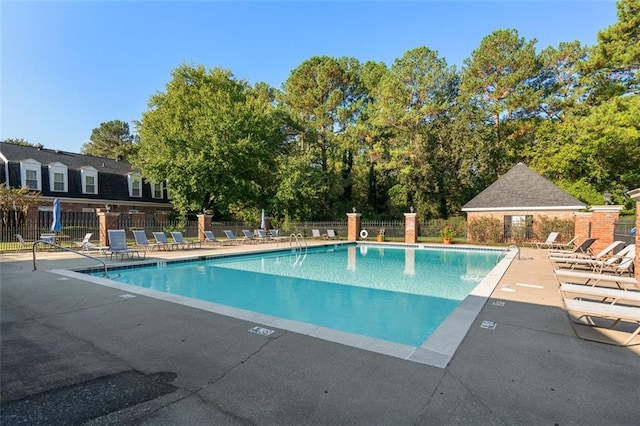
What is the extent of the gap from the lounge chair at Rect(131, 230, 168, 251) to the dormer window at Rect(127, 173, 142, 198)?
15598 millimetres

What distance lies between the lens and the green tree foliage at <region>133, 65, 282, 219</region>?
2514 cm

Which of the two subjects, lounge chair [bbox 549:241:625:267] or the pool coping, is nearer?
the pool coping

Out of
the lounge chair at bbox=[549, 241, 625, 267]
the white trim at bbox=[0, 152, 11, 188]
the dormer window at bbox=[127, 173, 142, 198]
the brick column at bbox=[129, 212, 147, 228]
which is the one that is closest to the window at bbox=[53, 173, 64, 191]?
the white trim at bbox=[0, 152, 11, 188]

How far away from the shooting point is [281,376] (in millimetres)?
3141

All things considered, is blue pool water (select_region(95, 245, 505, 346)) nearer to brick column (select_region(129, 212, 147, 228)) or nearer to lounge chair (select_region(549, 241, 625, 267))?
lounge chair (select_region(549, 241, 625, 267))

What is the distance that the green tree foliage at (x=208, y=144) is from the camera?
25.1 metres

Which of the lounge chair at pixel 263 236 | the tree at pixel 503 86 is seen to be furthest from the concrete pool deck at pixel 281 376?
the tree at pixel 503 86

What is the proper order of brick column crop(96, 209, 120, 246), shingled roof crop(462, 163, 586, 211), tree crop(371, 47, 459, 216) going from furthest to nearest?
1. tree crop(371, 47, 459, 216)
2. shingled roof crop(462, 163, 586, 211)
3. brick column crop(96, 209, 120, 246)

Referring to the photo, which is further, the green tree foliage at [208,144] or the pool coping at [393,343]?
the green tree foliage at [208,144]

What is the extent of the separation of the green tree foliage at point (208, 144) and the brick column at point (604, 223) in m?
21.6

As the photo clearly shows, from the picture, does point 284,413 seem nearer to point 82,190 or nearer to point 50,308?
point 50,308

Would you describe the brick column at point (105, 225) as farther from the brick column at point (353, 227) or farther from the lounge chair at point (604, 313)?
the lounge chair at point (604, 313)

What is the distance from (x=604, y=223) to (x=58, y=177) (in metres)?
32.5

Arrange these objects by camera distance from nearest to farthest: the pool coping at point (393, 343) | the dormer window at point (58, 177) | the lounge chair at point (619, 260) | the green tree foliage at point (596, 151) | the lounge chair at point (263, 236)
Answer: the pool coping at point (393, 343)
the lounge chair at point (619, 260)
the lounge chair at point (263, 236)
the green tree foliage at point (596, 151)
the dormer window at point (58, 177)
